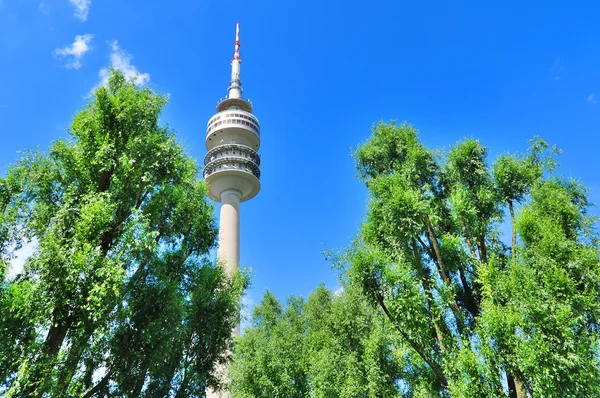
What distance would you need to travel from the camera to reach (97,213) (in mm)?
9906

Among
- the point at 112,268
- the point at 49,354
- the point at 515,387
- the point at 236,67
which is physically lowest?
the point at 515,387

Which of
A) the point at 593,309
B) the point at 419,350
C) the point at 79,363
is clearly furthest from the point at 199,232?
the point at 593,309

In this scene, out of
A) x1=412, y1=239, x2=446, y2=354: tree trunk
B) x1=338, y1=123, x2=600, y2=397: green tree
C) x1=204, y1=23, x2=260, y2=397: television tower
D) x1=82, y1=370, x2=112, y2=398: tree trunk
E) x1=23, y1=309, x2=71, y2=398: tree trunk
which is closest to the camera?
x1=23, y1=309, x2=71, y2=398: tree trunk

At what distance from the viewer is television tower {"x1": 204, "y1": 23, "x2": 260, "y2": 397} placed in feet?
148

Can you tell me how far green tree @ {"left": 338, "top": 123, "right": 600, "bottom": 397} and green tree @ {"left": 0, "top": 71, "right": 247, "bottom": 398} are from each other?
5.11 metres

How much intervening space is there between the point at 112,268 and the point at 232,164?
38477 mm

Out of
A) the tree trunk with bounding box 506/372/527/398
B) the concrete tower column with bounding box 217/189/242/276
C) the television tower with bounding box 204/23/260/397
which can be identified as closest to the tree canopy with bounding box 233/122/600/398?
the tree trunk with bounding box 506/372/527/398

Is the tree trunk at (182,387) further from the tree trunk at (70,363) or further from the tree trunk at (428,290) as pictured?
the tree trunk at (428,290)

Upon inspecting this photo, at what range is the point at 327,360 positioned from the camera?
23750 mm

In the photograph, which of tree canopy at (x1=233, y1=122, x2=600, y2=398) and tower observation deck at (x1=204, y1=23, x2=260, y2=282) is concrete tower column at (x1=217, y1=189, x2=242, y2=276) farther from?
tree canopy at (x1=233, y1=122, x2=600, y2=398)

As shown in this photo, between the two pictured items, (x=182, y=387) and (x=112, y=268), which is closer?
(x=112, y=268)

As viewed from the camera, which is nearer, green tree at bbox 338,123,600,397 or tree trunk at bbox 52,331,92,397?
tree trunk at bbox 52,331,92,397

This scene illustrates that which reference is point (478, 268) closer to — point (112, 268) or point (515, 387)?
point (515, 387)

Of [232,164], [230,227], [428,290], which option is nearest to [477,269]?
[428,290]
